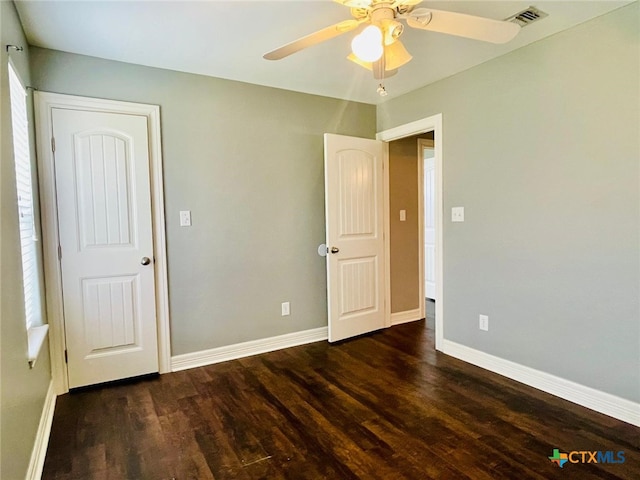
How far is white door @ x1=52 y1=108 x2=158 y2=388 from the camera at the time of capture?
2.54 metres

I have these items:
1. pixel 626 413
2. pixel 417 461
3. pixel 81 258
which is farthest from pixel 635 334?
pixel 81 258

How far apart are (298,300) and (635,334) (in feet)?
7.90

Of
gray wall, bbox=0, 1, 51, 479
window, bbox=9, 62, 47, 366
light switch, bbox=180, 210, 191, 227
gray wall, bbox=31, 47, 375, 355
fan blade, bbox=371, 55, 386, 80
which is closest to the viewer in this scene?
gray wall, bbox=0, 1, 51, 479

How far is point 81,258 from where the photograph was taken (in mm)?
2580

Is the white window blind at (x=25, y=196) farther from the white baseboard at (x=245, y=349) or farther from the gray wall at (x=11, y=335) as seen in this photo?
the white baseboard at (x=245, y=349)

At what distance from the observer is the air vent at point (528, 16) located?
207 cm

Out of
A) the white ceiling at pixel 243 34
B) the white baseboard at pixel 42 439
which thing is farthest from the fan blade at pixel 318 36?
the white baseboard at pixel 42 439

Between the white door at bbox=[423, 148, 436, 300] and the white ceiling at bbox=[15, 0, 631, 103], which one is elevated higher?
the white ceiling at bbox=[15, 0, 631, 103]

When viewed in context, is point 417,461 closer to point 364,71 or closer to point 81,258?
point 81,258

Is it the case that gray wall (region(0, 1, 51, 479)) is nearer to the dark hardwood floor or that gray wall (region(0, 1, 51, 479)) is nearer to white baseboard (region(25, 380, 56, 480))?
white baseboard (region(25, 380, 56, 480))

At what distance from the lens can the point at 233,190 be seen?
10.2 feet

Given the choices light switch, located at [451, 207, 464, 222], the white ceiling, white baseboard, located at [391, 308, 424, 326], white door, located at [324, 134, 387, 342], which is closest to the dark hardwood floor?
white door, located at [324, 134, 387, 342]

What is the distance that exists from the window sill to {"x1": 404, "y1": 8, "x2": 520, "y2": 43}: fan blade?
7.78ft

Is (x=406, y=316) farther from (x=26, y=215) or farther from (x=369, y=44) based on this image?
(x=26, y=215)
